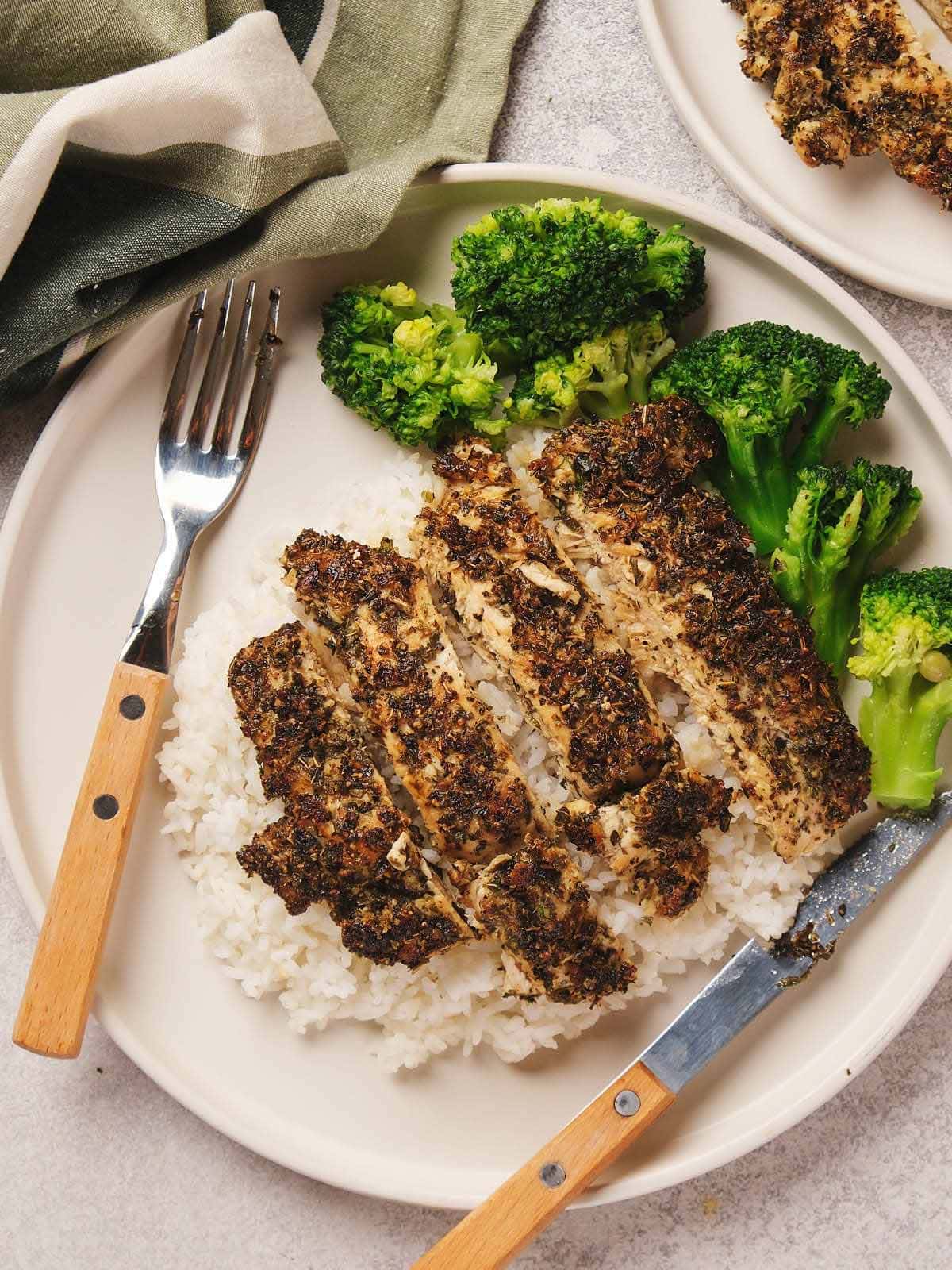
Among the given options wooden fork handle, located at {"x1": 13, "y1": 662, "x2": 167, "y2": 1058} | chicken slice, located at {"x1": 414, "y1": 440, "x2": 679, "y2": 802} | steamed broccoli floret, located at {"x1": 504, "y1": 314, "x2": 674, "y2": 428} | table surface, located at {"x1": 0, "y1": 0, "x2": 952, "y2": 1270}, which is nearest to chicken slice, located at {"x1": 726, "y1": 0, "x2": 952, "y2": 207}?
table surface, located at {"x1": 0, "y1": 0, "x2": 952, "y2": 1270}

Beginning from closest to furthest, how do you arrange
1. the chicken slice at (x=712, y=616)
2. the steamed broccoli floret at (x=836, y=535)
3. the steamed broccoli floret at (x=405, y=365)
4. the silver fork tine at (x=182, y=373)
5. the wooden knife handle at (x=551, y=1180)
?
1. the wooden knife handle at (x=551, y=1180)
2. the chicken slice at (x=712, y=616)
3. the steamed broccoli floret at (x=836, y=535)
4. the steamed broccoli floret at (x=405, y=365)
5. the silver fork tine at (x=182, y=373)

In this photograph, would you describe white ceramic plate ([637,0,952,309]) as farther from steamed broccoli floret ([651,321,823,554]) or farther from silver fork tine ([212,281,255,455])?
silver fork tine ([212,281,255,455])

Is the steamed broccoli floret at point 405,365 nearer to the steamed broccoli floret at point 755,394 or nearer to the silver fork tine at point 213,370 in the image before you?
the silver fork tine at point 213,370

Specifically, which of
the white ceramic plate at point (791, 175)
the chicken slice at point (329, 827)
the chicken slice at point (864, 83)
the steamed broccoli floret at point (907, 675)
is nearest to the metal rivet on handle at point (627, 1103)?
the chicken slice at point (329, 827)

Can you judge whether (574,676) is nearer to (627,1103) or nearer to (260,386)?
(627,1103)

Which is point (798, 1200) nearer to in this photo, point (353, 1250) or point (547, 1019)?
point (547, 1019)
